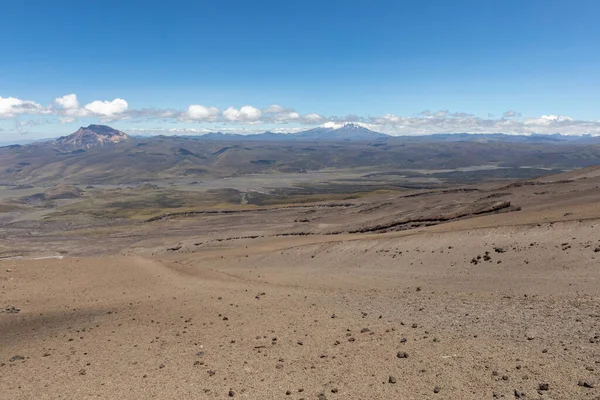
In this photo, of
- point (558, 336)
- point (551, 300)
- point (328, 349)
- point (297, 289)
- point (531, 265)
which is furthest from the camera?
point (297, 289)

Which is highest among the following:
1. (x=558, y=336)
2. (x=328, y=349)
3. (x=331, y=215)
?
(x=558, y=336)

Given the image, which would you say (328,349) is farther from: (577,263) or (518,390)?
(577,263)

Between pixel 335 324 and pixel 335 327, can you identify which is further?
pixel 335 324

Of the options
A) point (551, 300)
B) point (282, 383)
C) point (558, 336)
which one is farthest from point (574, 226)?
point (282, 383)
